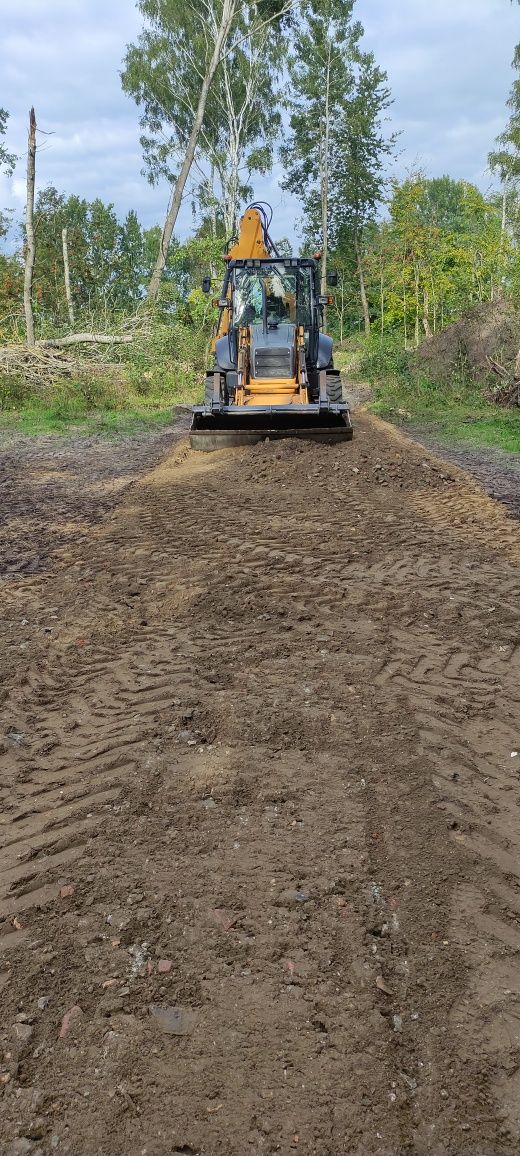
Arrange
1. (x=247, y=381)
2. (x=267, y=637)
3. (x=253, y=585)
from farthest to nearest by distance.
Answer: (x=247, y=381) < (x=253, y=585) < (x=267, y=637)

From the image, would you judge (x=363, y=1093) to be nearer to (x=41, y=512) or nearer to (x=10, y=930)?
(x=10, y=930)

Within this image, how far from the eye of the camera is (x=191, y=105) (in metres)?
29.8

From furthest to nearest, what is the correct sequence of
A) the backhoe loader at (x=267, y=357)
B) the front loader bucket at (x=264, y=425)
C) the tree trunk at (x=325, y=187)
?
the tree trunk at (x=325, y=187)
the backhoe loader at (x=267, y=357)
the front loader bucket at (x=264, y=425)

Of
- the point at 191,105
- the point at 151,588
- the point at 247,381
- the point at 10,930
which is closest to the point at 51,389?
the point at 247,381

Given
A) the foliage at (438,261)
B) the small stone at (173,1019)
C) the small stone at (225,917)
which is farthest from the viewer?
the foliage at (438,261)

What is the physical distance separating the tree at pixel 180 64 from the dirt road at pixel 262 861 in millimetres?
19841

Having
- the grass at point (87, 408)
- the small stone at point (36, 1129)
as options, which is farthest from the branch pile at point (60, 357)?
the small stone at point (36, 1129)

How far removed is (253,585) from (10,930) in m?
3.10

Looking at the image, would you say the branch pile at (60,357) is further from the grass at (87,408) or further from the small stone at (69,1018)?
the small stone at (69,1018)

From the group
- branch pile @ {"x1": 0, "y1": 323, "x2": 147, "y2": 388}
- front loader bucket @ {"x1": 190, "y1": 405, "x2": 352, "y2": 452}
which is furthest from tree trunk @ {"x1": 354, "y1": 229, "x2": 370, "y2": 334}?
front loader bucket @ {"x1": 190, "y1": 405, "x2": 352, "y2": 452}

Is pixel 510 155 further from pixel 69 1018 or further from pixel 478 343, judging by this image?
pixel 69 1018

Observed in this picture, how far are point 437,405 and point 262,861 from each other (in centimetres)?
1471

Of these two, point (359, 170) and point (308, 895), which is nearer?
point (308, 895)

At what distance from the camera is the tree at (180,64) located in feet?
76.9
